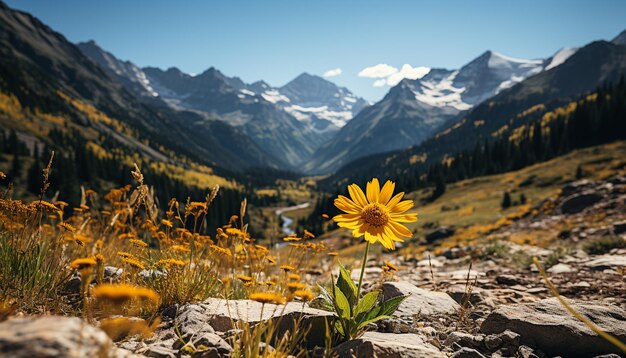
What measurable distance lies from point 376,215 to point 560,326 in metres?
2.32

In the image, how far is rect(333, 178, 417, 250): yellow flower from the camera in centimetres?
334

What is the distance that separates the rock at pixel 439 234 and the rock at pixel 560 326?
27.5 m

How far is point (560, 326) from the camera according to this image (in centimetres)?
353

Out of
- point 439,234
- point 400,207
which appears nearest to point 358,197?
point 400,207

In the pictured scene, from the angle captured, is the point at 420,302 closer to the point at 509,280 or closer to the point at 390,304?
the point at 390,304

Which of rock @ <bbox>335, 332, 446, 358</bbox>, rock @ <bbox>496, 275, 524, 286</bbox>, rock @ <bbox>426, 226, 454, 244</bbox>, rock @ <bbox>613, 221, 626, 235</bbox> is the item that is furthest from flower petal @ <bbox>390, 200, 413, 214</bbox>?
rock @ <bbox>426, 226, 454, 244</bbox>

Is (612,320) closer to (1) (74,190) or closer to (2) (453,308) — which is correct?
(2) (453,308)

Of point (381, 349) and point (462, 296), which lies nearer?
point (381, 349)

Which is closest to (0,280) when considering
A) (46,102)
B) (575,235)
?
(575,235)

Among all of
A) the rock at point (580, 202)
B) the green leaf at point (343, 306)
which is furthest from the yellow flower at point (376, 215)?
the rock at point (580, 202)

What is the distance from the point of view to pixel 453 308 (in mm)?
5039

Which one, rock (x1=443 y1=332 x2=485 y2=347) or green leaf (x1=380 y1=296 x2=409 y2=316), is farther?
rock (x1=443 y1=332 x2=485 y2=347)

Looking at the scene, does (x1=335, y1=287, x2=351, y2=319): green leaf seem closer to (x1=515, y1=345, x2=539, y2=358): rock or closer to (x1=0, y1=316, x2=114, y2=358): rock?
(x1=515, y1=345, x2=539, y2=358): rock

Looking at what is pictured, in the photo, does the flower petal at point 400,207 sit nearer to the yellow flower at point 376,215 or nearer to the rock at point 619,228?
the yellow flower at point 376,215
